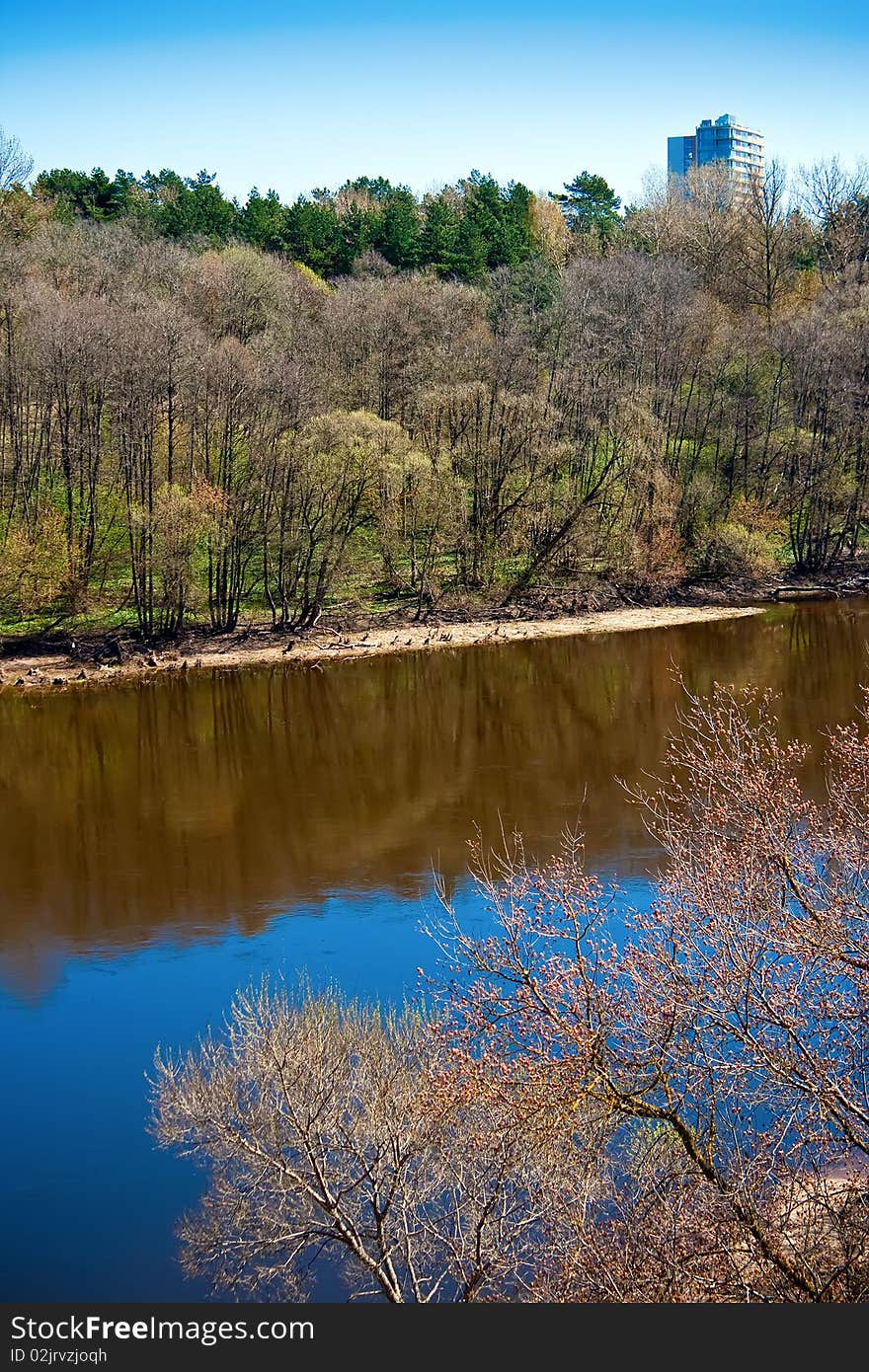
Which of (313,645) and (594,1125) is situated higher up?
(313,645)

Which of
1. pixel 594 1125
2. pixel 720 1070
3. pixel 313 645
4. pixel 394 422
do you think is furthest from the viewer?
pixel 394 422

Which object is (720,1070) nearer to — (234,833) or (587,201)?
(234,833)

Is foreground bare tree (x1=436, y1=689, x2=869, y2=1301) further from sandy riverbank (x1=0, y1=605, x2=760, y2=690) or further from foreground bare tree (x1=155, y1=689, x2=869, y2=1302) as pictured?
sandy riverbank (x1=0, y1=605, x2=760, y2=690)

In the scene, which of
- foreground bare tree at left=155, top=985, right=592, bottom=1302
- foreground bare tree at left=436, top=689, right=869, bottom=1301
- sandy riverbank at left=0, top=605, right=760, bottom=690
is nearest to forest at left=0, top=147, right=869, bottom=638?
sandy riverbank at left=0, top=605, right=760, bottom=690

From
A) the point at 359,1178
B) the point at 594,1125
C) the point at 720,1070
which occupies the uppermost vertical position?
the point at 720,1070

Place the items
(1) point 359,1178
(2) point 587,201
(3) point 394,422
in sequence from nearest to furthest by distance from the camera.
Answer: (1) point 359,1178 < (3) point 394,422 < (2) point 587,201

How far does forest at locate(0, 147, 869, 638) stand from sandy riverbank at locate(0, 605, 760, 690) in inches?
64.3

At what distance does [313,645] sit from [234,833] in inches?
802

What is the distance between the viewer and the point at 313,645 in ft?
157

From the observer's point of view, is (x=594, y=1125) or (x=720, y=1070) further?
(x=594, y=1125)

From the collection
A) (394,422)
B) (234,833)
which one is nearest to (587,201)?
(394,422)

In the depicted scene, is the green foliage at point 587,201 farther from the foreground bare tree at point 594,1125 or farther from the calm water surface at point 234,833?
the foreground bare tree at point 594,1125

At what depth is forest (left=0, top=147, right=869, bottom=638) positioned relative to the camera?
1877 inches

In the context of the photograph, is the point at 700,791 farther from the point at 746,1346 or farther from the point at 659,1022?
the point at 746,1346
